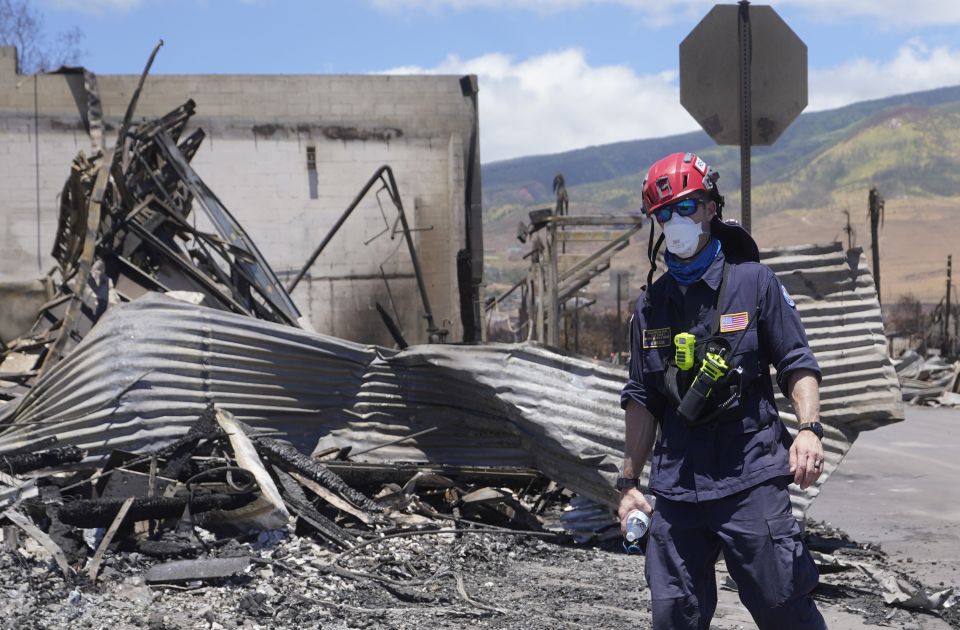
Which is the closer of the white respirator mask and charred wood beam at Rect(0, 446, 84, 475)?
the white respirator mask

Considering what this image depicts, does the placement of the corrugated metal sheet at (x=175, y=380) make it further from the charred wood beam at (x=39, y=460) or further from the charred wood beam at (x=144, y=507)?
the charred wood beam at (x=144, y=507)

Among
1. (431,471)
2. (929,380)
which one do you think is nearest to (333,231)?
(431,471)

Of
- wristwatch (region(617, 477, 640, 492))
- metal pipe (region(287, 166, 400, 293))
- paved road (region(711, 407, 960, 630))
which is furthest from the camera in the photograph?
metal pipe (region(287, 166, 400, 293))

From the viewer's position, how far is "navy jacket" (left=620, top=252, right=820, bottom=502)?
11.8 ft

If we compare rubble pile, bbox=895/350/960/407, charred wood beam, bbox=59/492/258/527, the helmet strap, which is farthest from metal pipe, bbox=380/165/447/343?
the helmet strap

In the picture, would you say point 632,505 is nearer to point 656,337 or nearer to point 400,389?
point 656,337

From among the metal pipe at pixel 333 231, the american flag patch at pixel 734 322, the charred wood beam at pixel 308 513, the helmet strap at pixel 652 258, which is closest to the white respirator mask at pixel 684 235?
the helmet strap at pixel 652 258

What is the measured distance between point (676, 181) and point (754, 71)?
9.64 ft

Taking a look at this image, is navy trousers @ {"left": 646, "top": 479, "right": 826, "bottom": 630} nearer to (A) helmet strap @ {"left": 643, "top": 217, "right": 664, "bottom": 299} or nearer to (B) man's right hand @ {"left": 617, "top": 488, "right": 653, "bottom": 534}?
(B) man's right hand @ {"left": 617, "top": 488, "right": 653, "bottom": 534}

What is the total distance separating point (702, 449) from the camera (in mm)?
3637

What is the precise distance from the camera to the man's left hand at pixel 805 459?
3.39 m

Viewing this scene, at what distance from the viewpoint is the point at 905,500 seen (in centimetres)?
898

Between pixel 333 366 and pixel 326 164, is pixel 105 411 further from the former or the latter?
pixel 326 164

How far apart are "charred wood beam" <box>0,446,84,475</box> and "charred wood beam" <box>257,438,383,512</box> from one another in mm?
1088
